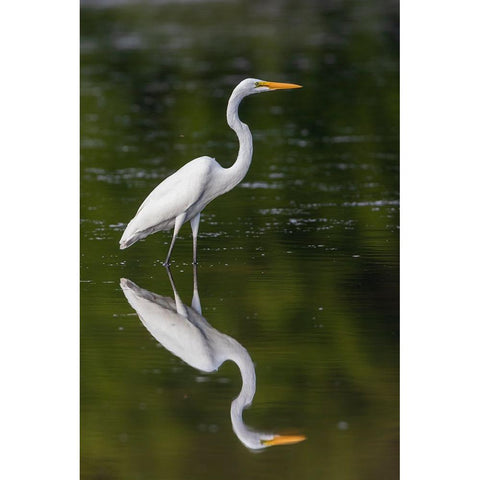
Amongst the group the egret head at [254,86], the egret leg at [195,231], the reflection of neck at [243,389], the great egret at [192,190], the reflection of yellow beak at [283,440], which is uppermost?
the egret head at [254,86]

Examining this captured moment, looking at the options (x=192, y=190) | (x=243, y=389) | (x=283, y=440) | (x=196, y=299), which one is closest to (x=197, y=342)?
(x=243, y=389)

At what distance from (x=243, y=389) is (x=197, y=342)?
1.51 feet

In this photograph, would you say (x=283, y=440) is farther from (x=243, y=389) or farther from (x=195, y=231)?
(x=195, y=231)

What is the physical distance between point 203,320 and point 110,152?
3.41 m

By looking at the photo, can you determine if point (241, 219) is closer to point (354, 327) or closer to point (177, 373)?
point (354, 327)

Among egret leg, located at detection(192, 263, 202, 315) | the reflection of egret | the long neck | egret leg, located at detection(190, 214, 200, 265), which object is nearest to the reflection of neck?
the reflection of egret

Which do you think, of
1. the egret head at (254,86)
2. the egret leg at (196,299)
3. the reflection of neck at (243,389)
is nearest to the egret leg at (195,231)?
the egret leg at (196,299)

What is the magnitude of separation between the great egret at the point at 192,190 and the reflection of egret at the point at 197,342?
460 millimetres

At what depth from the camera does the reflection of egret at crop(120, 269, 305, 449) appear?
14.5ft

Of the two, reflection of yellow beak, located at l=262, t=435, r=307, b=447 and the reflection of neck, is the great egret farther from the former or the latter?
reflection of yellow beak, located at l=262, t=435, r=307, b=447

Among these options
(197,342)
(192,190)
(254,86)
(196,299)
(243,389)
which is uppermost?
(254,86)

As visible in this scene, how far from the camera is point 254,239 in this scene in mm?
6699

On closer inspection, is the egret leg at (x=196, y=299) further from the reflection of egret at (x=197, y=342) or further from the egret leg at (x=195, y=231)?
the egret leg at (x=195, y=231)

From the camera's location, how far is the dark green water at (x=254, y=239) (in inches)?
176
